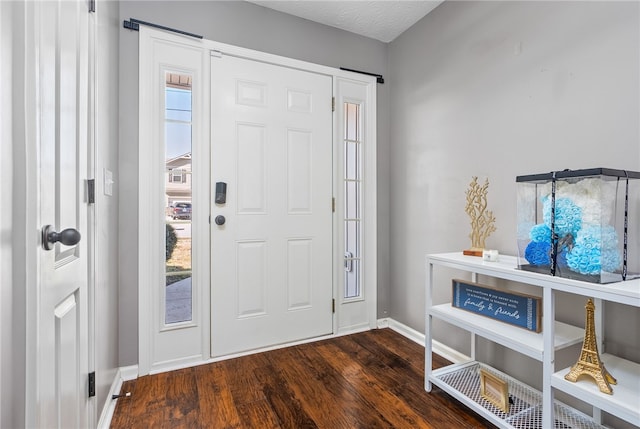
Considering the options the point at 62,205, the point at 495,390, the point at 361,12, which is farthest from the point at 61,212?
the point at 361,12

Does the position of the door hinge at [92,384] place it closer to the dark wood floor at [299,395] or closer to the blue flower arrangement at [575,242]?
the dark wood floor at [299,395]

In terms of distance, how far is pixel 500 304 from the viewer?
5.10 feet

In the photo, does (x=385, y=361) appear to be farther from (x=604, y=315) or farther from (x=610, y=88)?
(x=610, y=88)

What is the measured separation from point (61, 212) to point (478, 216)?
196cm

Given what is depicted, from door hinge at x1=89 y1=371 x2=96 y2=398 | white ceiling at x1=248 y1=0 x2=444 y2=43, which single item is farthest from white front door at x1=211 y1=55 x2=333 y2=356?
door hinge at x1=89 y1=371 x2=96 y2=398

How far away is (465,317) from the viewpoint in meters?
1.64

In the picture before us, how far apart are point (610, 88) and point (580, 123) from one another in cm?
17

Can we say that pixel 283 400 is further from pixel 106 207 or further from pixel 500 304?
pixel 106 207

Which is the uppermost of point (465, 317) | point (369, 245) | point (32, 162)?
point (32, 162)

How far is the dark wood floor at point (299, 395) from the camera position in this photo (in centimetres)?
155

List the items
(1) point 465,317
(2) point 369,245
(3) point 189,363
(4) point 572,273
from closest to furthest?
(4) point 572,273 < (1) point 465,317 < (3) point 189,363 < (2) point 369,245

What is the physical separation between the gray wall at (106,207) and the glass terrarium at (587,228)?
1.86m

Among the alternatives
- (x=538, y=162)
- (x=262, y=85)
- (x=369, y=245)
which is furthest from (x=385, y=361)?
(x=262, y=85)

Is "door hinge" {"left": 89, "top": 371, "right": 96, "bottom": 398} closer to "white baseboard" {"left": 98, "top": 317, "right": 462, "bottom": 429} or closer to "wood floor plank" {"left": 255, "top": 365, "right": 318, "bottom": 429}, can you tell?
"white baseboard" {"left": 98, "top": 317, "right": 462, "bottom": 429}
